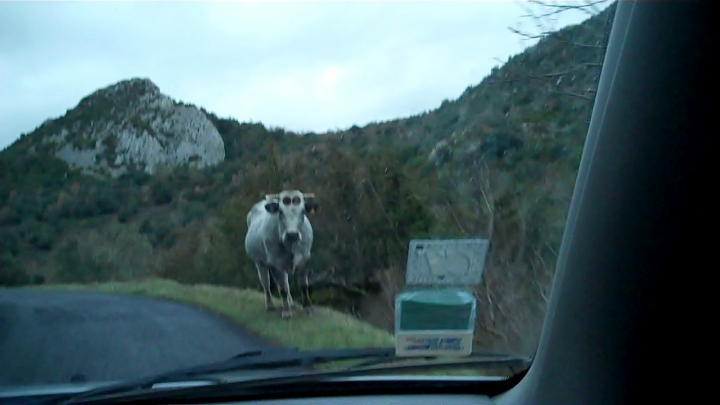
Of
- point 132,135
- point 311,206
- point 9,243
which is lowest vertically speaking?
point 9,243

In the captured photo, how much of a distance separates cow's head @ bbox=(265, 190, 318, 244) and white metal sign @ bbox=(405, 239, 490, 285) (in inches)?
41.7

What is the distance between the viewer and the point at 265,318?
5012mm

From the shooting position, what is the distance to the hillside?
4.73m

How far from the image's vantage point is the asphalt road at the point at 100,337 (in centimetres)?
438

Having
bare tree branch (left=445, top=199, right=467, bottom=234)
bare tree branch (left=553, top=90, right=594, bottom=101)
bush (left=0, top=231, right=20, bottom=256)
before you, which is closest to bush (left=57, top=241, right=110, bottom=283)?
bush (left=0, top=231, right=20, bottom=256)

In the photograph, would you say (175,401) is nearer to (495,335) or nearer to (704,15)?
(495,335)

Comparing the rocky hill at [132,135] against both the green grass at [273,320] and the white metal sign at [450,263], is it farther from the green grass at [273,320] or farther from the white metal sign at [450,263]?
the white metal sign at [450,263]

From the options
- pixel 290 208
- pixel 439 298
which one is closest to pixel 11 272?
pixel 290 208

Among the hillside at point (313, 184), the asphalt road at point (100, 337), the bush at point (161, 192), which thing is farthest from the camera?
the bush at point (161, 192)

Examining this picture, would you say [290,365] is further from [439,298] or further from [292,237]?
[292,237]

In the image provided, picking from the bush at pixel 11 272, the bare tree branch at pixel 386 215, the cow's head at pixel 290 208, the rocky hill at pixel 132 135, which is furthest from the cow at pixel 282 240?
the bush at pixel 11 272

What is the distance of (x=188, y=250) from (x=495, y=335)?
207 cm

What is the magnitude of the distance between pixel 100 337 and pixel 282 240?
1.55 metres

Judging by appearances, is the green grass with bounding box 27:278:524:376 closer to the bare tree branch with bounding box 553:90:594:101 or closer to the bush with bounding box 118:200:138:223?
the bush with bounding box 118:200:138:223
